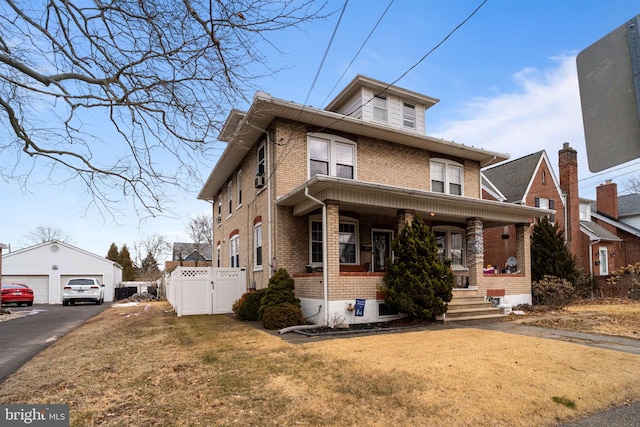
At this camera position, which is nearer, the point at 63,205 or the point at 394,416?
the point at 394,416

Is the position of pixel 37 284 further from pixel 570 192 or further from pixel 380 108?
pixel 570 192

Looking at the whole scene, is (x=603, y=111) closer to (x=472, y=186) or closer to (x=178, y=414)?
(x=178, y=414)

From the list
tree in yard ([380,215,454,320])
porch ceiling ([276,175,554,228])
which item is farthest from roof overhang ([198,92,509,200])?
tree in yard ([380,215,454,320])

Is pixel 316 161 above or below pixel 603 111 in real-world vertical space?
above

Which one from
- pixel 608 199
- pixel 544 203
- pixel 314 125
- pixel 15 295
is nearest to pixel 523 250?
pixel 314 125

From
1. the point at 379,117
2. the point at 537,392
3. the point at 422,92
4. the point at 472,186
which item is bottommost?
the point at 537,392

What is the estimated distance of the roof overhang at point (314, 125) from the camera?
11.6 meters

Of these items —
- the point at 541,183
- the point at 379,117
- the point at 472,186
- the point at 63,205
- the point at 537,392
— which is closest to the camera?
the point at 537,392

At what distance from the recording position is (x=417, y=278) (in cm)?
1022

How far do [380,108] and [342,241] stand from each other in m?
5.51

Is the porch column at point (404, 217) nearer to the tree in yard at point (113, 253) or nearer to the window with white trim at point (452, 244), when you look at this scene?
the window with white trim at point (452, 244)

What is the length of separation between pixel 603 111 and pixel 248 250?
46.6 feet

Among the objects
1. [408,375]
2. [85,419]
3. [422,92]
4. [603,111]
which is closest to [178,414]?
[85,419]

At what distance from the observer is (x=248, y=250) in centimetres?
1539
